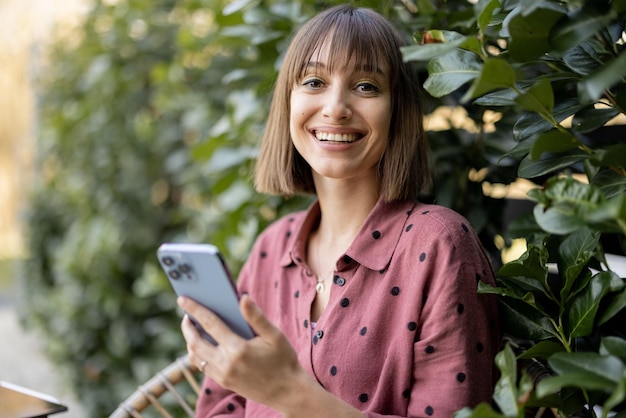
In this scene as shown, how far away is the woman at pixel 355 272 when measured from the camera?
995 mm

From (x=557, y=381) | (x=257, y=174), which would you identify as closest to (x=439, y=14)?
(x=257, y=174)

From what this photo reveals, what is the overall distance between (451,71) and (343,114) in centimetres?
28

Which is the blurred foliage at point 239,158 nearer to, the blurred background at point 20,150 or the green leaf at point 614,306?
the green leaf at point 614,306

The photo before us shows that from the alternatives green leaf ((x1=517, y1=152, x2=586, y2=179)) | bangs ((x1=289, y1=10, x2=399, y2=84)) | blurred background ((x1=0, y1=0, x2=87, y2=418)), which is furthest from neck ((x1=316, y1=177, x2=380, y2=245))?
blurred background ((x1=0, y1=0, x2=87, y2=418))

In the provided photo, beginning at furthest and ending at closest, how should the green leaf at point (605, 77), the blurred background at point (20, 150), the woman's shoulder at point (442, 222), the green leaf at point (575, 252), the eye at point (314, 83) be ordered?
the blurred background at point (20, 150)
the eye at point (314, 83)
the woman's shoulder at point (442, 222)
the green leaf at point (575, 252)
the green leaf at point (605, 77)

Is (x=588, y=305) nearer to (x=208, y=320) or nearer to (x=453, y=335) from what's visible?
(x=453, y=335)

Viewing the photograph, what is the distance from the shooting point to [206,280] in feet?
3.21

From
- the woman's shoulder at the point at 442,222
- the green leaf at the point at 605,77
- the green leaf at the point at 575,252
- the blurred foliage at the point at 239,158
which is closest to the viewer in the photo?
the green leaf at the point at 605,77

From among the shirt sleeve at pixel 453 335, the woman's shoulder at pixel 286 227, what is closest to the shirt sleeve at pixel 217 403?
the woman's shoulder at pixel 286 227

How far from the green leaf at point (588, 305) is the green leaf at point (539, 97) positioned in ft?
0.75

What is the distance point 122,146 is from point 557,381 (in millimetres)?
2822

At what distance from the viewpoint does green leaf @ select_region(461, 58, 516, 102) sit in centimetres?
81

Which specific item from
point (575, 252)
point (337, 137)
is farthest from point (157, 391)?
point (575, 252)

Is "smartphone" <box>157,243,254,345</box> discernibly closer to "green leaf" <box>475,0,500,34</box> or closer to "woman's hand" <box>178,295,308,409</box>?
"woman's hand" <box>178,295,308,409</box>
